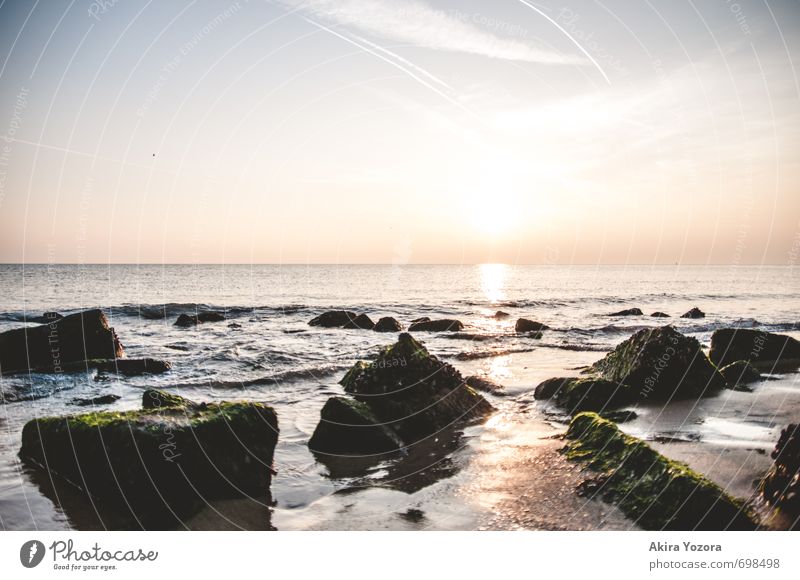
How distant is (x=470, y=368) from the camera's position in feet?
54.5

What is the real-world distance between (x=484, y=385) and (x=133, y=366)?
37.5 ft

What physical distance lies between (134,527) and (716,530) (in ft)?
21.5

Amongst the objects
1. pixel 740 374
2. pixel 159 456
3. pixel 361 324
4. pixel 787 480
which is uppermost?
pixel 787 480

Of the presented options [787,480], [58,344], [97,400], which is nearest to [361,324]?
[58,344]

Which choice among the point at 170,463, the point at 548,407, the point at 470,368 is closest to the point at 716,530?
the point at 548,407

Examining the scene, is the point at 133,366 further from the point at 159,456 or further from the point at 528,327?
the point at 528,327

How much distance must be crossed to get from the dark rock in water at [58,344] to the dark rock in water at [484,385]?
12732 mm

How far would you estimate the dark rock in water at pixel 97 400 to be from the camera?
39.4 feet

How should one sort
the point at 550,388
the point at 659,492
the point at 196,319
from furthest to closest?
the point at 196,319 → the point at 550,388 → the point at 659,492

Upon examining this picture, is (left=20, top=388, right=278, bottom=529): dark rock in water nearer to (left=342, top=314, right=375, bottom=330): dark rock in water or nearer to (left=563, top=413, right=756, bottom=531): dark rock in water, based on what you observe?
(left=563, top=413, right=756, bottom=531): dark rock in water

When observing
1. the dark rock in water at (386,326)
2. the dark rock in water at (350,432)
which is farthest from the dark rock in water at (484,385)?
the dark rock in water at (386,326)

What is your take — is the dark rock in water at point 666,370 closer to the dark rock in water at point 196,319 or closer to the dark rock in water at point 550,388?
the dark rock in water at point 550,388

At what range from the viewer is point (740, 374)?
477 inches
